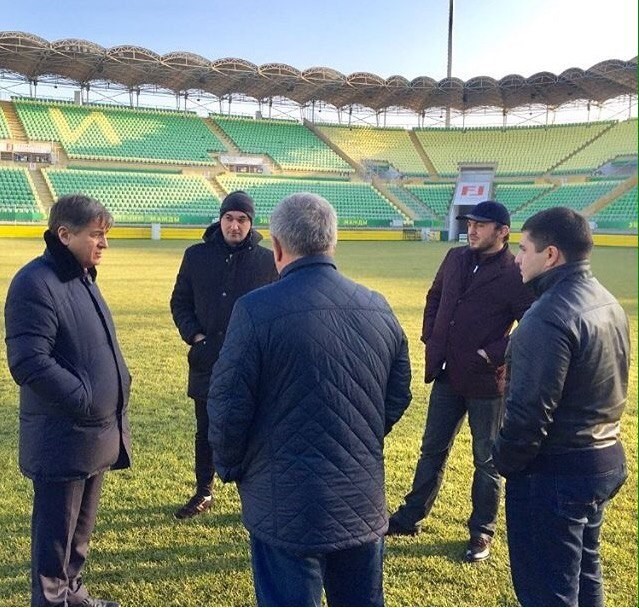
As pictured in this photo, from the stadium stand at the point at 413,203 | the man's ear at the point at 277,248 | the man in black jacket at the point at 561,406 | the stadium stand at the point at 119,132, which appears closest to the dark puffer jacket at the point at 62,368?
the man's ear at the point at 277,248

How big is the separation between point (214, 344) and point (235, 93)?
1861 inches

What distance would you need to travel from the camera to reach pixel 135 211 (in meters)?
35.3

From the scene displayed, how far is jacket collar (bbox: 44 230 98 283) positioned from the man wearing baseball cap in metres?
2.14

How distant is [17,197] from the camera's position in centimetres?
3316

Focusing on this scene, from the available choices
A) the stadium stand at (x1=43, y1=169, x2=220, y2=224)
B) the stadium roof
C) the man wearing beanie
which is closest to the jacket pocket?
the man wearing beanie

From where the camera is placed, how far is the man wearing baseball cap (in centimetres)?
360

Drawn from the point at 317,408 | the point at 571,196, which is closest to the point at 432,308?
the point at 317,408

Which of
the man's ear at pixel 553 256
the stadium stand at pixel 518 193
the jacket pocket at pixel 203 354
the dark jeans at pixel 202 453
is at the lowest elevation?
the dark jeans at pixel 202 453

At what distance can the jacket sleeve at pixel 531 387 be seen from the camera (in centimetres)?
228

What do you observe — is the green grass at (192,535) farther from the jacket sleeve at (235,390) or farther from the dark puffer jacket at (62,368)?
the jacket sleeve at (235,390)

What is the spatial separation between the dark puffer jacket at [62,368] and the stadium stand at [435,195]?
42053 millimetres

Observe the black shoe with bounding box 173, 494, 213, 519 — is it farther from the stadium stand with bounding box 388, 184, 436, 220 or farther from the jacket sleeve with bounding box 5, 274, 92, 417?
→ the stadium stand with bounding box 388, 184, 436, 220

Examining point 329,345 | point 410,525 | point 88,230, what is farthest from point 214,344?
point 329,345

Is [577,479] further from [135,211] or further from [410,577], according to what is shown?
[135,211]
